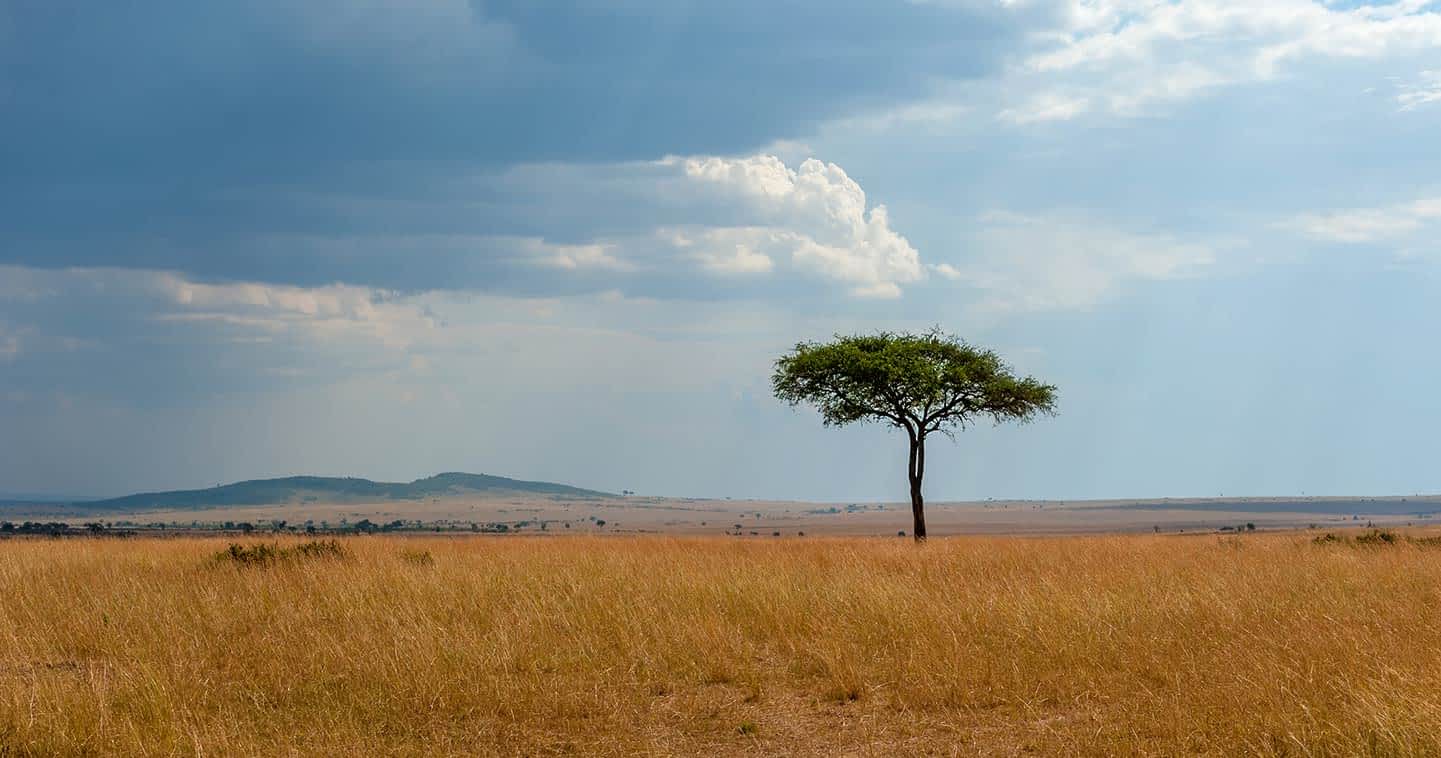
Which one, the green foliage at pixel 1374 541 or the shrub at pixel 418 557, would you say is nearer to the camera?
the shrub at pixel 418 557

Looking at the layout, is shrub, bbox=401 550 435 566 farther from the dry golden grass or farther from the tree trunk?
the tree trunk

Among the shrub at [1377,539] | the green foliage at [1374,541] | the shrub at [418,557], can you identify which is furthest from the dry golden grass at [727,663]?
the shrub at [1377,539]

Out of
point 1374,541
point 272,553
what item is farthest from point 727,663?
point 1374,541

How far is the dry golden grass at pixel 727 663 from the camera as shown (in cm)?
1020

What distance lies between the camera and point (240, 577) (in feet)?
70.0

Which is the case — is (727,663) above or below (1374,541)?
above

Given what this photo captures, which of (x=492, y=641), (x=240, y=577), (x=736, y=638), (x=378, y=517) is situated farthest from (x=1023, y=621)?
(x=378, y=517)

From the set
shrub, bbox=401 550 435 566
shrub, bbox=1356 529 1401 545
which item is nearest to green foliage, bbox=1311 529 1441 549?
shrub, bbox=1356 529 1401 545

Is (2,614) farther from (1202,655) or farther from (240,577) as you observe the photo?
(1202,655)

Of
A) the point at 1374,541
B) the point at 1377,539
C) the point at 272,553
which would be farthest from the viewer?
the point at 1377,539

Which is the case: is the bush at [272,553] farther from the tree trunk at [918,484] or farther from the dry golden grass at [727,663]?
the tree trunk at [918,484]

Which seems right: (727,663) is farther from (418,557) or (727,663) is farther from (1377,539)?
(1377,539)

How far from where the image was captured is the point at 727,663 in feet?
41.9

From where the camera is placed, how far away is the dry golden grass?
10.2 meters
